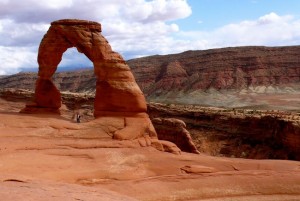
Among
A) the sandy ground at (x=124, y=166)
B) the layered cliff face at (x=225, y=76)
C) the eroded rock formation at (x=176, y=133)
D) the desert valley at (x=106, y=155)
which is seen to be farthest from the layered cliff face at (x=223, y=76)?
the sandy ground at (x=124, y=166)

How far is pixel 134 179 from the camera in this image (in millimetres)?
18844

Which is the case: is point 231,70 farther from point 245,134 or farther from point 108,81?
point 108,81

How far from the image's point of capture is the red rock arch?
882 inches

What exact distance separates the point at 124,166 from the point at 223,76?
93.0m

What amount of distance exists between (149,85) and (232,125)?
71893 millimetres

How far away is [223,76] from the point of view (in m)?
110

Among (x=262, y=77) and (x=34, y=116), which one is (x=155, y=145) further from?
(x=262, y=77)

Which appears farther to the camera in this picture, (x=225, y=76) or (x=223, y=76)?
(x=225, y=76)

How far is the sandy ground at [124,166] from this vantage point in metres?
17.3

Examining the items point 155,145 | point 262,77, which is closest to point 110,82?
point 155,145

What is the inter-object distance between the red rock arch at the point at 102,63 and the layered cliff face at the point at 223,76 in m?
73.4

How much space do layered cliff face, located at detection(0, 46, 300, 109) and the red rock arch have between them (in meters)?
73.4

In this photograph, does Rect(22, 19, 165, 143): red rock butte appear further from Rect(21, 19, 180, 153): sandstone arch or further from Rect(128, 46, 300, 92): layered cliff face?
Rect(128, 46, 300, 92): layered cliff face

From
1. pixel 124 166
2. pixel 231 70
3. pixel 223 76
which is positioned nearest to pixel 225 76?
pixel 223 76
